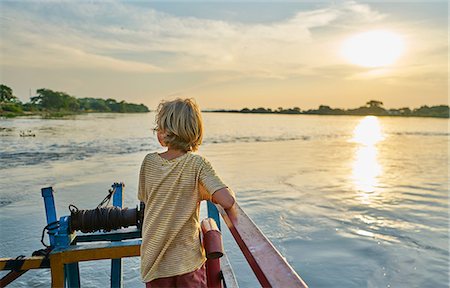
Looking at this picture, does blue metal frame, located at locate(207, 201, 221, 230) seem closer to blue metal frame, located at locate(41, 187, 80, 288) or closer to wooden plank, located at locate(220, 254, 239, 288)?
wooden plank, located at locate(220, 254, 239, 288)

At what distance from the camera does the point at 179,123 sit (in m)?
2.05

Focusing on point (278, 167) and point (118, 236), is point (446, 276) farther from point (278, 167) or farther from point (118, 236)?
point (278, 167)

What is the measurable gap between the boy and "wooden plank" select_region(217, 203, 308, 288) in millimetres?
143

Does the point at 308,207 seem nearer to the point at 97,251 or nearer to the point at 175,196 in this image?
the point at 97,251

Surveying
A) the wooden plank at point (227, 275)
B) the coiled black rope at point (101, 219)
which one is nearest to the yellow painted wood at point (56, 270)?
the coiled black rope at point (101, 219)

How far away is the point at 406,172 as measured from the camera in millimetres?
13859

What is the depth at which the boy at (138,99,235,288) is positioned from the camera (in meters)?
2.05

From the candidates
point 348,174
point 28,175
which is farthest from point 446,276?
point 28,175

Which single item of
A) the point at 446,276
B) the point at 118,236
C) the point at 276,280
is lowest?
the point at 446,276

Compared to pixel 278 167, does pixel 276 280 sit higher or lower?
higher

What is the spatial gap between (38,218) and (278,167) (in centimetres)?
865

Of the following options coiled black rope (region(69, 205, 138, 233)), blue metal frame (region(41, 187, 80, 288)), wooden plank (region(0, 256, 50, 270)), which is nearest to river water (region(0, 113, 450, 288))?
blue metal frame (region(41, 187, 80, 288))

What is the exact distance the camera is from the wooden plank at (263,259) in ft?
4.81

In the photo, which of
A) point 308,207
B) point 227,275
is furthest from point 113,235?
point 308,207
